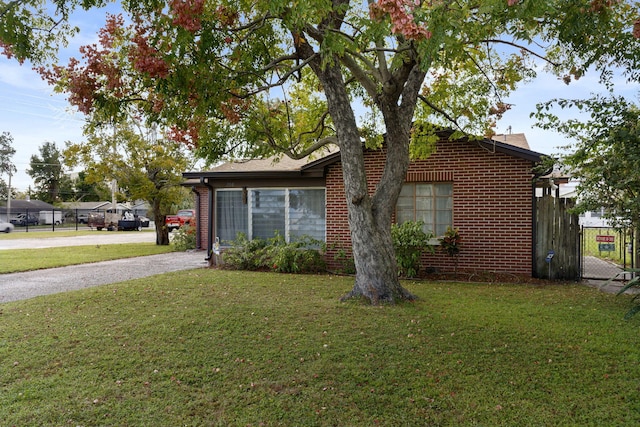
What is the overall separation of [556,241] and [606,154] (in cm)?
298

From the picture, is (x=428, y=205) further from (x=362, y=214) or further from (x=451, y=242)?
(x=362, y=214)

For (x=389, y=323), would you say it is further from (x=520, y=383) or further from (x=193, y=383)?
(x=193, y=383)

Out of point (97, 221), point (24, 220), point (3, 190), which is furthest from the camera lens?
point (3, 190)

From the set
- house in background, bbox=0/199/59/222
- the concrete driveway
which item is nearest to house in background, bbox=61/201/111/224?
house in background, bbox=0/199/59/222

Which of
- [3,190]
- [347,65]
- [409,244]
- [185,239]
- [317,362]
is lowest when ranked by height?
[317,362]

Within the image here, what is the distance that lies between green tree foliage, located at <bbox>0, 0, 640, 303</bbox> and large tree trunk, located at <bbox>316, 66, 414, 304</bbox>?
0.06 ft

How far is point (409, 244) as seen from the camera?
987 cm

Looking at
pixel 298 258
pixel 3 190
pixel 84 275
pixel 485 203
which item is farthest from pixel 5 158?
pixel 485 203

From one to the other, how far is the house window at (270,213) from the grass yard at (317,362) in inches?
180

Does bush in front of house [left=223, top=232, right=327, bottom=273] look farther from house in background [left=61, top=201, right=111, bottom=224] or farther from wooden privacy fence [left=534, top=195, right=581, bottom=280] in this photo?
house in background [left=61, top=201, right=111, bottom=224]

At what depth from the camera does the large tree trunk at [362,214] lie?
7258 millimetres

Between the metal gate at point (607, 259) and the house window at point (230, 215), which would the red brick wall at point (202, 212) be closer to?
the house window at point (230, 215)

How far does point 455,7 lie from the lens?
4625 millimetres

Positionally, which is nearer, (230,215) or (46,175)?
(230,215)
